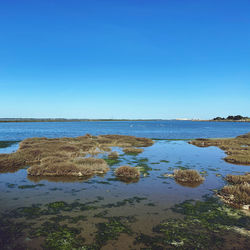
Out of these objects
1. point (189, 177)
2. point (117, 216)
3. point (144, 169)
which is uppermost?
point (189, 177)

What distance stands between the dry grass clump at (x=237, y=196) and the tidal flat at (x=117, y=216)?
1.74ft

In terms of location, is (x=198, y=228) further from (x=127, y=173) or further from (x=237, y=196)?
(x=127, y=173)

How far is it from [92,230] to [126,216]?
6.20 ft

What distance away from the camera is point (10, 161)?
19797 millimetres

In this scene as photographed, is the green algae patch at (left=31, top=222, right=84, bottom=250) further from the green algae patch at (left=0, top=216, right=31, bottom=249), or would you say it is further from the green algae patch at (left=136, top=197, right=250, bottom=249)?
the green algae patch at (left=136, top=197, right=250, bottom=249)

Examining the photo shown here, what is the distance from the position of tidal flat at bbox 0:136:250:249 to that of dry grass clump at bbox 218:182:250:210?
53 cm

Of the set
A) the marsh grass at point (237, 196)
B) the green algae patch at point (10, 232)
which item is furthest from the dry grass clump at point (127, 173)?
the green algae patch at point (10, 232)

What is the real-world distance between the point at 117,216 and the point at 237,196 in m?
6.99

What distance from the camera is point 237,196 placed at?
11031 mm

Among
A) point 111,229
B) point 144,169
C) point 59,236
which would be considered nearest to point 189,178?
point 144,169

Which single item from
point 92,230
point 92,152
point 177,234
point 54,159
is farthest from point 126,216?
point 92,152

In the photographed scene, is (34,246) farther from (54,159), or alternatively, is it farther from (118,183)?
(54,159)

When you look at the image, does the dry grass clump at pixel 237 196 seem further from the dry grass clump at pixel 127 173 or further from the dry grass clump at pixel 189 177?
the dry grass clump at pixel 127 173

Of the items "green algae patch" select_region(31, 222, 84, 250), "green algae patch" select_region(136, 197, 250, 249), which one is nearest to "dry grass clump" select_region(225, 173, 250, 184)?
"green algae patch" select_region(136, 197, 250, 249)
